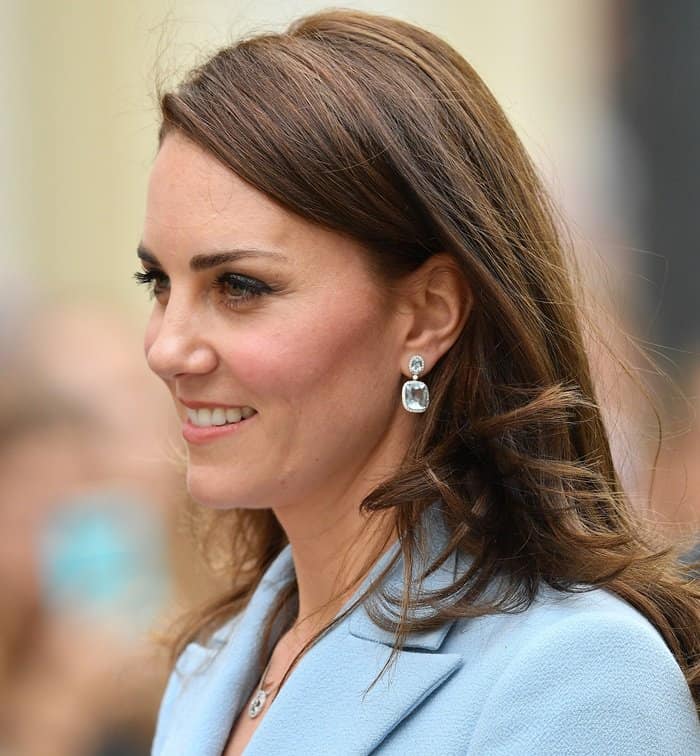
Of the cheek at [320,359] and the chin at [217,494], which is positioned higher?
the cheek at [320,359]

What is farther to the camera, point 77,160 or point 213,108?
point 77,160

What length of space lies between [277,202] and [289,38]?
351mm

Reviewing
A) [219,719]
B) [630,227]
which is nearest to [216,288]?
[219,719]

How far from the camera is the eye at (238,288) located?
8.27 feet

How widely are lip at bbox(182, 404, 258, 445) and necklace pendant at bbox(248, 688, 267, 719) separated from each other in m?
0.53

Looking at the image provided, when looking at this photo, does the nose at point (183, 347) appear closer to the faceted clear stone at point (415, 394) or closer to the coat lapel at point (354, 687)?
the faceted clear stone at point (415, 394)

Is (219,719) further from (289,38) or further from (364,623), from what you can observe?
(289,38)

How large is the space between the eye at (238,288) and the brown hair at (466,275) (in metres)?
0.15

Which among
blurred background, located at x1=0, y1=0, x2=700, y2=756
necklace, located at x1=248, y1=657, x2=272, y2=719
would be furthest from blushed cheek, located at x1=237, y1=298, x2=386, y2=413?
necklace, located at x1=248, y1=657, x2=272, y2=719

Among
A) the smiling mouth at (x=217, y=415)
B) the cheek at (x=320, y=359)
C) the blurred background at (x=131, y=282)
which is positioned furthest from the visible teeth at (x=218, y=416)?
the blurred background at (x=131, y=282)

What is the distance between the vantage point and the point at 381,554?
2623 mm

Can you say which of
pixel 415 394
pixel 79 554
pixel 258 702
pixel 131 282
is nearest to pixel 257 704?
pixel 258 702

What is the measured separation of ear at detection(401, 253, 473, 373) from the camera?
2562 mm

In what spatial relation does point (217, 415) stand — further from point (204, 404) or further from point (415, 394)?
point (415, 394)
